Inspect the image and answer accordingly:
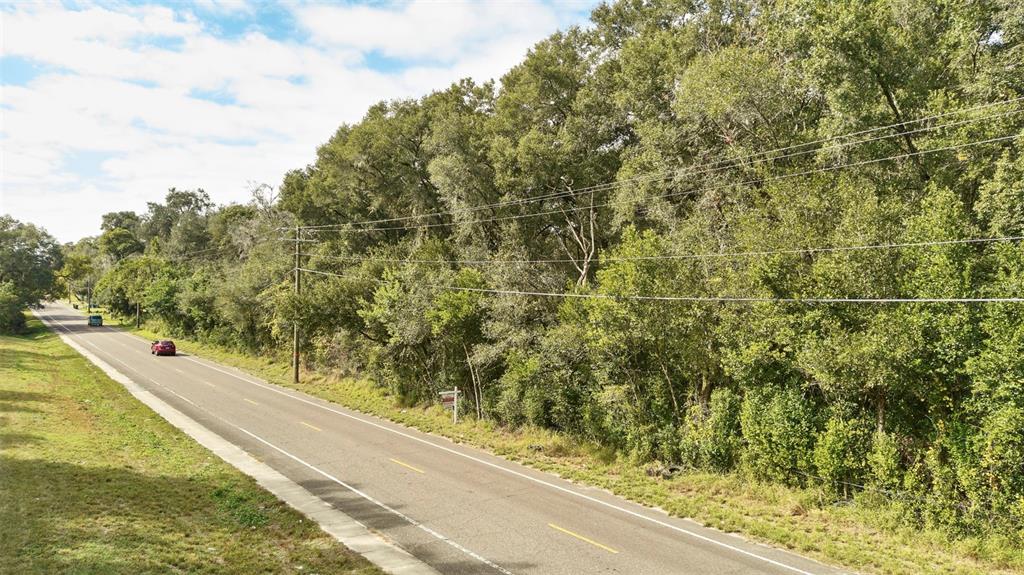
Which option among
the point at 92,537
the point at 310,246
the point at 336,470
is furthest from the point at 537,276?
the point at 310,246

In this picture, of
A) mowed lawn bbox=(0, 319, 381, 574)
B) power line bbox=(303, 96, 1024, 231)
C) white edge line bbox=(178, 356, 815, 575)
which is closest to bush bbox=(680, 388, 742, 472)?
white edge line bbox=(178, 356, 815, 575)

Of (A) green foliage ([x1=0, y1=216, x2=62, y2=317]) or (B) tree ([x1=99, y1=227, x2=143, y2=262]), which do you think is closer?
(A) green foliage ([x1=0, y1=216, x2=62, y2=317])

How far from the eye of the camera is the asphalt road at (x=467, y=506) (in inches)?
455

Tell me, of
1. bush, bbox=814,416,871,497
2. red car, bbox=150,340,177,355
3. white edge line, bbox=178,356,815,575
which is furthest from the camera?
red car, bbox=150,340,177,355

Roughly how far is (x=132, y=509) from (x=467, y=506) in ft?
24.2

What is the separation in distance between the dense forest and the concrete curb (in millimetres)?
8825

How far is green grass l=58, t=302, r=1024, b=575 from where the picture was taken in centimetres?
1161

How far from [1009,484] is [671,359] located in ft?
29.5

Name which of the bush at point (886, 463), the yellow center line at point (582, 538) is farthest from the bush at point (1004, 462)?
the yellow center line at point (582, 538)

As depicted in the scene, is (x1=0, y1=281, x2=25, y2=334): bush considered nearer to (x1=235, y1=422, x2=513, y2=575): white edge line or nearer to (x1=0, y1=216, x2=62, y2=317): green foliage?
(x1=0, y1=216, x2=62, y2=317): green foliage

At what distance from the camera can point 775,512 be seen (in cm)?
1459

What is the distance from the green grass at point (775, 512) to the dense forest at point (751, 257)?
59 cm

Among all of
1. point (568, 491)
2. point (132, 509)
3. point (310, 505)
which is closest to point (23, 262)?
point (132, 509)

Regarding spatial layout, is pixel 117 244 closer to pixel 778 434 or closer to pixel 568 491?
pixel 568 491
